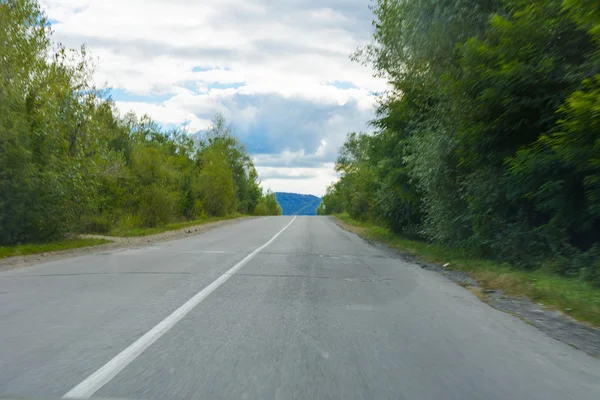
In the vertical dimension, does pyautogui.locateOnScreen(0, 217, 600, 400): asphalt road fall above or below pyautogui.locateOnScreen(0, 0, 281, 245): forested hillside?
below

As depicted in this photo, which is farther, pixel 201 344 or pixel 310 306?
pixel 310 306

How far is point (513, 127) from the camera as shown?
39.3 feet

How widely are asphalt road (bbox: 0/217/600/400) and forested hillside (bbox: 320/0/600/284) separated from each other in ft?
10.4

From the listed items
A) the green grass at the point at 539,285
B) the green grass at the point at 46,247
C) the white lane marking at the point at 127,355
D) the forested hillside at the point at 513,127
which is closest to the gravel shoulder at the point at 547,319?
the green grass at the point at 539,285

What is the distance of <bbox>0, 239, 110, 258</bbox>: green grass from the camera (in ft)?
49.5

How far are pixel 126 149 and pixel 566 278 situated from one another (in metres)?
29.0

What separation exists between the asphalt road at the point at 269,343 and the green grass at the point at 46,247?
529 centimetres

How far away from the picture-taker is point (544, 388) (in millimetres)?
4418

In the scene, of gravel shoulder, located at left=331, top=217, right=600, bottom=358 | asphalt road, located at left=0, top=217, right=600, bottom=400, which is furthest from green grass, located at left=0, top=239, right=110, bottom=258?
gravel shoulder, located at left=331, top=217, right=600, bottom=358

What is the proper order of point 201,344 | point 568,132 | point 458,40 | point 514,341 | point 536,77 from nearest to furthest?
point 201,344 → point 514,341 → point 568,132 → point 536,77 → point 458,40

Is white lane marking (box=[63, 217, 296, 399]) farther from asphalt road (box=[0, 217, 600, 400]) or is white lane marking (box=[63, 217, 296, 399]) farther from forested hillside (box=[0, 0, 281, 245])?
forested hillside (box=[0, 0, 281, 245])

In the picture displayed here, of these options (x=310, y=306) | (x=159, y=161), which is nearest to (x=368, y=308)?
(x=310, y=306)

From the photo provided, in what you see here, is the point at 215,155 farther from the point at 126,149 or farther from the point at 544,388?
the point at 544,388

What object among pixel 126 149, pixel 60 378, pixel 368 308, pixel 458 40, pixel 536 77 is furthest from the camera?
pixel 126 149
